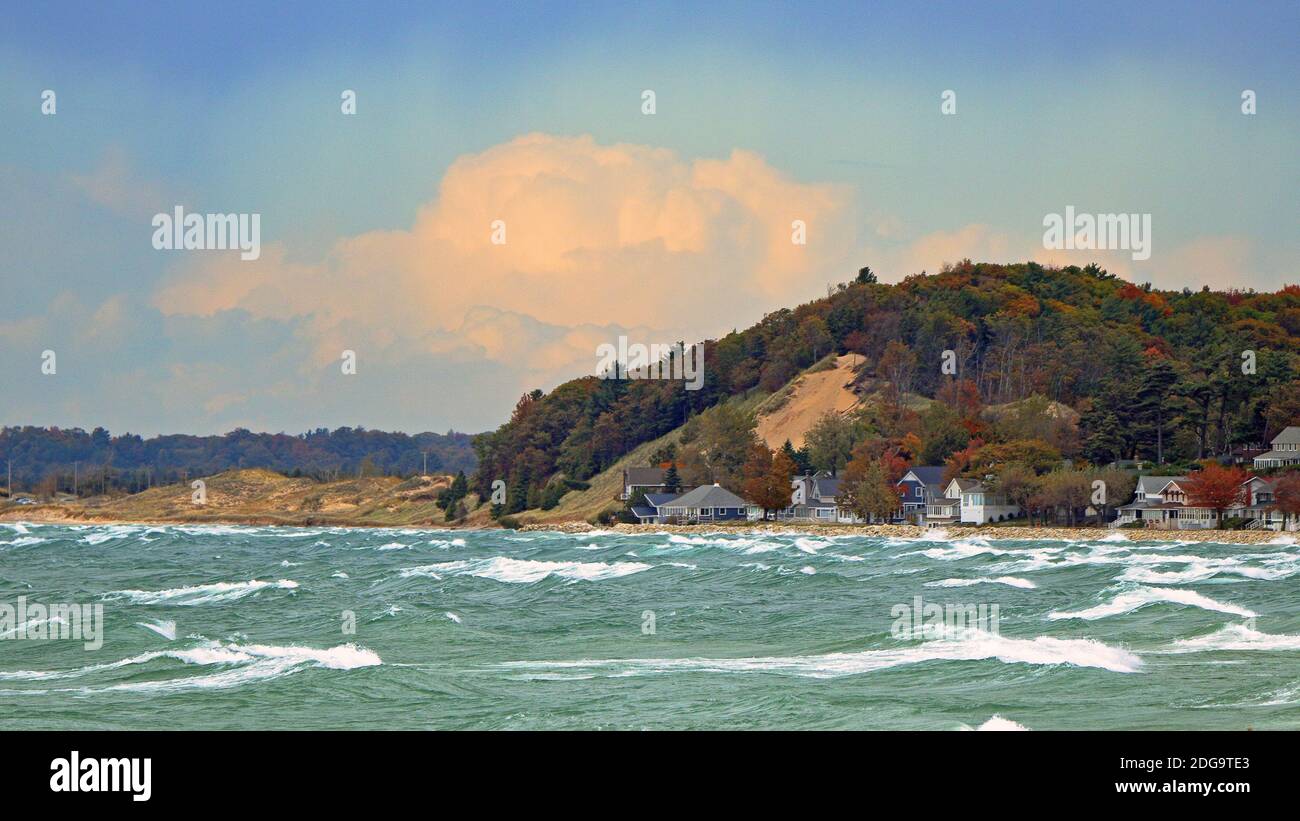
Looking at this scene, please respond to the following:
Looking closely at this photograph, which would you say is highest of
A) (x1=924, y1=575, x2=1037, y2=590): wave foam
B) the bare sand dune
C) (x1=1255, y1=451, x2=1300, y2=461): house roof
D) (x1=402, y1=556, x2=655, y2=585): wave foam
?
the bare sand dune

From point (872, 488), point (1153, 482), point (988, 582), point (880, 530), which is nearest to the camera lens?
point (988, 582)

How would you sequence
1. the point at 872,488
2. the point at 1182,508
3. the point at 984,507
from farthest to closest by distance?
the point at 872,488 < the point at 984,507 < the point at 1182,508

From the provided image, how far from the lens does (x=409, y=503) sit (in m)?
195

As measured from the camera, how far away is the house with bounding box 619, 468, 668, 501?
156000 millimetres

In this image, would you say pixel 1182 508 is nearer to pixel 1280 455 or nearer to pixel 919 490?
pixel 1280 455

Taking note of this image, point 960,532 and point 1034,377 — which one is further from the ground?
point 1034,377

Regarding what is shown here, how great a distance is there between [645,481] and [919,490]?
39015mm

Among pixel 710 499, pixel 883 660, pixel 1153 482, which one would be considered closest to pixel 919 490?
pixel 710 499

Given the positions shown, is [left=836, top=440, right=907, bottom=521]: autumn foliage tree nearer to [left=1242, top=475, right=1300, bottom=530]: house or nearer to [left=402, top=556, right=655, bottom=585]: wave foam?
[left=1242, top=475, right=1300, bottom=530]: house

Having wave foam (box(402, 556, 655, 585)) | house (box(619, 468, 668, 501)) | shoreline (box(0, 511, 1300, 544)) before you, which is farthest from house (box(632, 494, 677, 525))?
wave foam (box(402, 556, 655, 585))

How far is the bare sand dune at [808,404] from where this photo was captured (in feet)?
606

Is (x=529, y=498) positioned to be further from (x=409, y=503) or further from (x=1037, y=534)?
(x=1037, y=534)

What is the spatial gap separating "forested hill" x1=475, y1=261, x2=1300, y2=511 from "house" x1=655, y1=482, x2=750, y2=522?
18.4 m

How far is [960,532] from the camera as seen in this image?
10456cm
